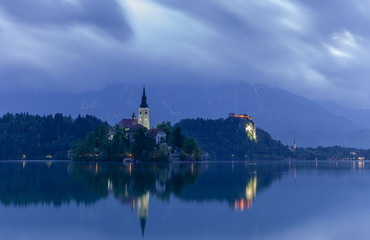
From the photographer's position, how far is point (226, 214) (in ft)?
115

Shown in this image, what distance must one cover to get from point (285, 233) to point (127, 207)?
1442cm

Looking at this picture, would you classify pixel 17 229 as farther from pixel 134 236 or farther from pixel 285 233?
pixel 285 233

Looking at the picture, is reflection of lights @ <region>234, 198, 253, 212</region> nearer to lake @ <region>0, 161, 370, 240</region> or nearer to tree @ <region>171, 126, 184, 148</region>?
lake @ <region>0, 161, 370, 240</region>

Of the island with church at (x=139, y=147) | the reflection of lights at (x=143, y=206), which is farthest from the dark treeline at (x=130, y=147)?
the reflection of lights at (x=143, y=206)

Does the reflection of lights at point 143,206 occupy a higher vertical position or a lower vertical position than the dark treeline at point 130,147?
lower

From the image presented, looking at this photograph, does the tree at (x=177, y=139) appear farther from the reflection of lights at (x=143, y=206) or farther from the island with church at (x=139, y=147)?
the reflection of lights at (x=143, y=206)

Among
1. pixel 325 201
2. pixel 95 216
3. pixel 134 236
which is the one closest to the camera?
pixel 134 236

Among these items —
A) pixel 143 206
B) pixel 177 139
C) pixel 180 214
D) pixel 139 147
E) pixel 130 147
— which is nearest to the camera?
pixel 180 214

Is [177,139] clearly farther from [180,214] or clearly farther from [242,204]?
[180,214]

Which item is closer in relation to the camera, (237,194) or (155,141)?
(237,194)

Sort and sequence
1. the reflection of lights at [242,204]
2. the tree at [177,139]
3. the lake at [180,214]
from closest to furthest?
the lake at [180,214], the reflection of lights at [242,204], the tree at [177,139]

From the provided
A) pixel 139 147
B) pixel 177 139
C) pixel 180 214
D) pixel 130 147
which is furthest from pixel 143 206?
pixel 177 139

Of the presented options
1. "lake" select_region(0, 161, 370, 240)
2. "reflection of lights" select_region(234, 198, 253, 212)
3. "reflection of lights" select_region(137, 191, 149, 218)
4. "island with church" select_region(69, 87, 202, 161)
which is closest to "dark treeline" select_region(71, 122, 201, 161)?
"island with church" select_region(69, 87, 202, 161)

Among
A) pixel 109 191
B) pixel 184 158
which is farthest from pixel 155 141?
pixel 109 191
